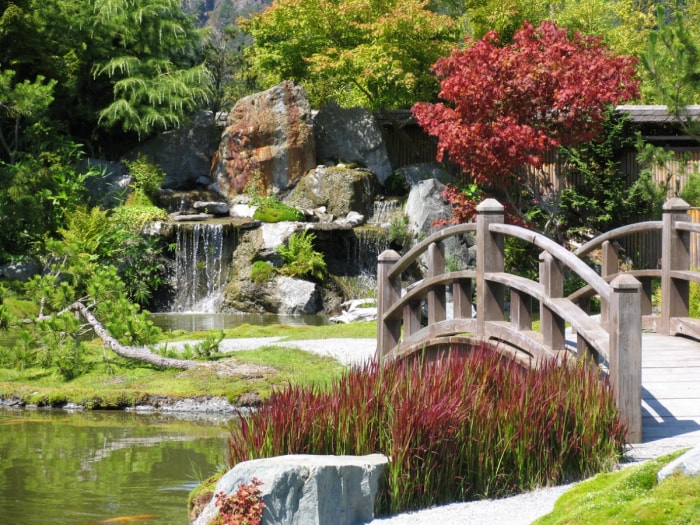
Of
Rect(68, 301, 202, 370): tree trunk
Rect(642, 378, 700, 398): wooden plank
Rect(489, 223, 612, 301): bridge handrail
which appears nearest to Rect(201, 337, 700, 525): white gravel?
Rect(642, 378, 700, 398): wooden plank

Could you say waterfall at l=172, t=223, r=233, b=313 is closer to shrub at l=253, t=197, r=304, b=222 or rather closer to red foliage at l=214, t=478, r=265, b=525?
shrub at l=253, t=197, r=304, b=222

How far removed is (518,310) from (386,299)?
2512mm

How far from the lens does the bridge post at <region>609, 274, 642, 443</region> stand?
22.8 feet

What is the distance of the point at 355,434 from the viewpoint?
655 cm

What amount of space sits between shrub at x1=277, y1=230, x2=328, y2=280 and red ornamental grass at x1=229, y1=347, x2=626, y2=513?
1440 centimetres

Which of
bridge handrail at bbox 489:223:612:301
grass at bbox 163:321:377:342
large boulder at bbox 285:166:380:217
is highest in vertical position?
large boulder at bbox 285:166:380:217

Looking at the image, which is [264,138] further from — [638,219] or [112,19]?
[638,219]

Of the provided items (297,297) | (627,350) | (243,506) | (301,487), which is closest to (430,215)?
(297,297)

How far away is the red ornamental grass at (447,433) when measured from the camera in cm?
640

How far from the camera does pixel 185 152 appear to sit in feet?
87.2

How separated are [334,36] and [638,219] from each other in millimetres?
9027

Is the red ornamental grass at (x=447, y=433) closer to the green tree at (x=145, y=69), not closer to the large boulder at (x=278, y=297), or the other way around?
the large boulder at (x=278, y=297)

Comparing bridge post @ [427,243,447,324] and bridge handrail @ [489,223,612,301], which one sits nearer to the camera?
bridge handrail @ [489,223,612,301]

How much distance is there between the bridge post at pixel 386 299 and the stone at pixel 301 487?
4410 millimetres
